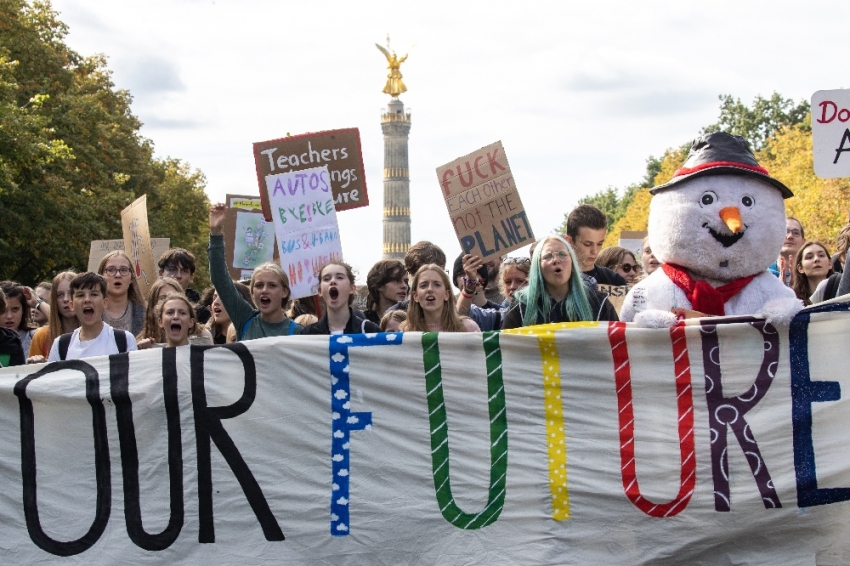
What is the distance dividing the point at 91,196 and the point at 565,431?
78.6 ft

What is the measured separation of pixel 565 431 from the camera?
19.2 feet

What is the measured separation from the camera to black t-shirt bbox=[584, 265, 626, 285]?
7664 millimetres

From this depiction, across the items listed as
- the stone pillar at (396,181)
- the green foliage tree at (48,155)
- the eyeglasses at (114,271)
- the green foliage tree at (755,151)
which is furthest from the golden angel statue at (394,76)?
the eyeglasses at (114,271)

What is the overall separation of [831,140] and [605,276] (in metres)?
1.45

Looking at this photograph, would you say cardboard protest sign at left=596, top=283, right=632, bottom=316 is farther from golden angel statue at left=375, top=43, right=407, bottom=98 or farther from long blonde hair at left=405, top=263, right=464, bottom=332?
golden angel statue at left=375, top=43, right=407, bottom=98

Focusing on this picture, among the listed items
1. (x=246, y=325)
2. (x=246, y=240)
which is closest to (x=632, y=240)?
(x=246, y=240)

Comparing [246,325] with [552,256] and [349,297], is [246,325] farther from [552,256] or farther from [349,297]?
[552,256]

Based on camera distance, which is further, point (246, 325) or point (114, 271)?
point (114, 271)

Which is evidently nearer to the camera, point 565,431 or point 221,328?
point 565,431

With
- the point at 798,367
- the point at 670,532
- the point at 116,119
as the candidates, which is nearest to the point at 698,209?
the point at 798,367

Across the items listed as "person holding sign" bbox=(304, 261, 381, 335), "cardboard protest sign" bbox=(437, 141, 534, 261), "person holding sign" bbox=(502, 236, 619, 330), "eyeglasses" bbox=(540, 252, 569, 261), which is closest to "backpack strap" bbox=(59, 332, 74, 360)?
"person holding sign" bbox=(304, 261, 381, 335)

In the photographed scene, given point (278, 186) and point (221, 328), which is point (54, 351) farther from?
point (278, 186)

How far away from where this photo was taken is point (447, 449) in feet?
19.3

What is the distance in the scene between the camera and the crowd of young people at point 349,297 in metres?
6.54
